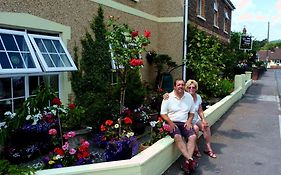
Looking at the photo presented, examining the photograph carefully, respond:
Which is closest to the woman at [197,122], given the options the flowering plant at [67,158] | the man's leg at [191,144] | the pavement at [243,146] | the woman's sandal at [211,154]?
the woman's sandal at [211,154]

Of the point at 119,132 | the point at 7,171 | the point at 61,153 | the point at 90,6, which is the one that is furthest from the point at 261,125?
the point at 7,171

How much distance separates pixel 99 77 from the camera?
771 cm

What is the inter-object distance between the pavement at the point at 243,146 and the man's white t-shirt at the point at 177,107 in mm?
855

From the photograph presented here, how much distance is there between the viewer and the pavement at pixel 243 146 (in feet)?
16.6

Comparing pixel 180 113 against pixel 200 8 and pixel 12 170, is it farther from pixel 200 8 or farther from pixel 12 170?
pixel 200 8

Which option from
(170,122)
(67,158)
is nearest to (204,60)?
(170,122)

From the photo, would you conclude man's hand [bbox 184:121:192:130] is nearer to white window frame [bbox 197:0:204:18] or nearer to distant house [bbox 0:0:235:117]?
distant house [bbox 0:0:235:117]

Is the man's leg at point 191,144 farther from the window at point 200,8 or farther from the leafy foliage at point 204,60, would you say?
the window at point 200,8

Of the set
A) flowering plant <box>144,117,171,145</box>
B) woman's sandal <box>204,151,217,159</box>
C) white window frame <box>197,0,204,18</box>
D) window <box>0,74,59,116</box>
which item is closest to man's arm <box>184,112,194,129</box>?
flowering plant <box>144,117,171,145</box>

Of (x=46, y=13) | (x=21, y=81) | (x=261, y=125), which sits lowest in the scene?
(x=261, y=125)

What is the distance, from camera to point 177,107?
17.0 ft

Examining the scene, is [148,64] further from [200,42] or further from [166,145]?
[166,145]

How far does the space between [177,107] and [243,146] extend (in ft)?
7.36

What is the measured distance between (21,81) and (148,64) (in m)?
6.46
